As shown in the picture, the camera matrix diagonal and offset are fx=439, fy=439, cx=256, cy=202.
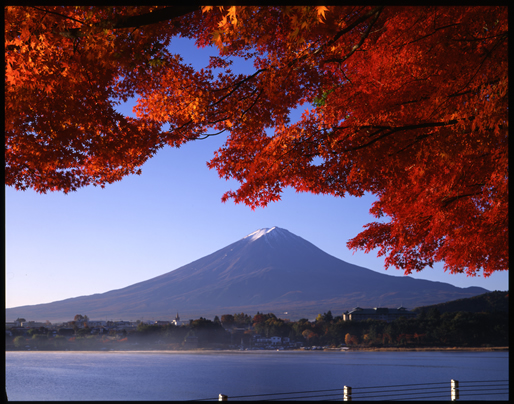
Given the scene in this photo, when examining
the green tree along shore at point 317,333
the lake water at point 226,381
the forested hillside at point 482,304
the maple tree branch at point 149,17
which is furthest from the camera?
the forested hillside at point 482,304

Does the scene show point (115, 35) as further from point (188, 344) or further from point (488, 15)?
point (188, 344)

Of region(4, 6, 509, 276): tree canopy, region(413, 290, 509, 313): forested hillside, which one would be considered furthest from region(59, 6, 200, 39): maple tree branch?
region(413, 290, 509, 313): forested hillside

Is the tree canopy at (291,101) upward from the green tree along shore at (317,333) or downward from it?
upward

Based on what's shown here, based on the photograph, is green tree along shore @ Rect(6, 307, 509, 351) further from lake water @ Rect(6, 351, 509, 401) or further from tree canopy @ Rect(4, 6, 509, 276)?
tree canopy @ Rect(4, 6, 509, 276)

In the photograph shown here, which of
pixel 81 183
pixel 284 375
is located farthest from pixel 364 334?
pixel 81 183

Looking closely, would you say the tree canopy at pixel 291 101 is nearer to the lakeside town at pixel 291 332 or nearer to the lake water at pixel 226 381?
the lake water at pixel 226 381

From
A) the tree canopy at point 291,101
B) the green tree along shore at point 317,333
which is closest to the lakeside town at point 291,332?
the green tree along shore at point 317,333
